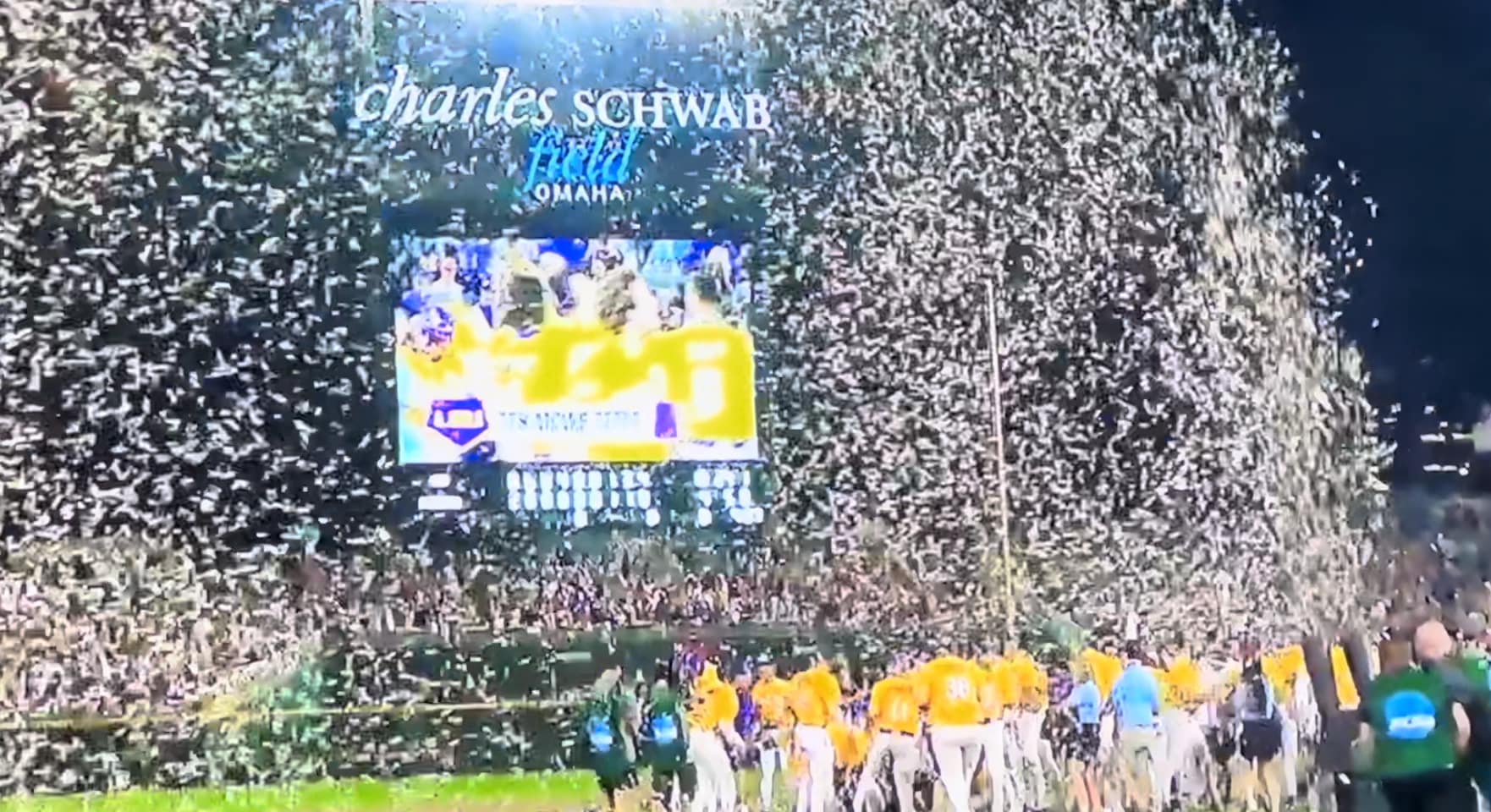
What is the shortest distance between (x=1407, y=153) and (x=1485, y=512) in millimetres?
688

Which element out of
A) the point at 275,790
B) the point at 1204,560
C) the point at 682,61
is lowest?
the point at 275,790

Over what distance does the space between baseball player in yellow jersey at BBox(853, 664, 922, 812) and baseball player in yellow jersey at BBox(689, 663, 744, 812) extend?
237 millimetres

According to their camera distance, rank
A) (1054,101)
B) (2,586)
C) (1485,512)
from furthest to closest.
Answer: (1054,101)
(1485,512)
(2,586)

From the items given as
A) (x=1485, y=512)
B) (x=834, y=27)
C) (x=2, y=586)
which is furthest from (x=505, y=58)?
(x=1485, y=512)

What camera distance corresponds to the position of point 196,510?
12.1 ft

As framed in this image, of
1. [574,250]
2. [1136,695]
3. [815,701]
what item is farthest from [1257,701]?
[574,250]

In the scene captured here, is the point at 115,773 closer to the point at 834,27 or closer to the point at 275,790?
the point at 275,790

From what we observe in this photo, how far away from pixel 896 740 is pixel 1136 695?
0.49m

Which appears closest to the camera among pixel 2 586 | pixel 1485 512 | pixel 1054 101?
pixel 2 586

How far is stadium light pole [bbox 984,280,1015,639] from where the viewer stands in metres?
4.01

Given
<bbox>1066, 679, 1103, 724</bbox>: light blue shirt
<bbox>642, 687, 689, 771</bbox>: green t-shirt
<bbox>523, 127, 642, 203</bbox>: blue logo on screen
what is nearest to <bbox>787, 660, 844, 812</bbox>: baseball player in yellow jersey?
<bbox>642, 687, 689, 771</bbox>: green t-shirt

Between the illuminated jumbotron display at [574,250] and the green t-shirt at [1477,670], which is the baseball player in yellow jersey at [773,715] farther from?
the green t-shirt at [1477,670]

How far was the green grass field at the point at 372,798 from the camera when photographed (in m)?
3.35

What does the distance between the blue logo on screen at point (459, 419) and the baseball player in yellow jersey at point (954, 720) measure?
91 centimetres
